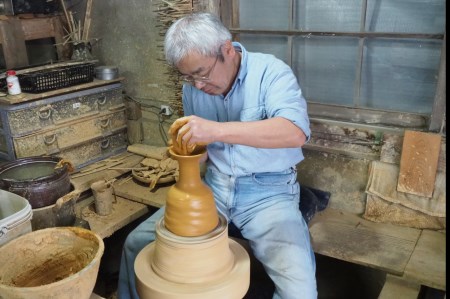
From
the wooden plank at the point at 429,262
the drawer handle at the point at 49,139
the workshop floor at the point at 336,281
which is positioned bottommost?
the workshop floor at the point at 336,281

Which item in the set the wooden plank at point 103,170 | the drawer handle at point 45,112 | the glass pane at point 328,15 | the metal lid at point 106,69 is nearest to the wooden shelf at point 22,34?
the metal lid at point 106,69

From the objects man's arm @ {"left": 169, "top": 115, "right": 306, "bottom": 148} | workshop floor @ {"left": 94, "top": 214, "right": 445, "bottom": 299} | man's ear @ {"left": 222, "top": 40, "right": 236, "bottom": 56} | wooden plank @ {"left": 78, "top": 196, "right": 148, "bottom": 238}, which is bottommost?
workshop floor @ {"left": 94, "top": 214, "right": 445, "bottom": 299}

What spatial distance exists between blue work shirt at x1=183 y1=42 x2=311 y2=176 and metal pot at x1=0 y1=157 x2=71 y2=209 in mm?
933

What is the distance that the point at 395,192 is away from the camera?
9.00ft

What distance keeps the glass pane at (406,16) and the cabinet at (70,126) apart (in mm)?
2174

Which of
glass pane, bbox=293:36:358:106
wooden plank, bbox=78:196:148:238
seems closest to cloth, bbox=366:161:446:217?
glass pane, bbox=293:36:358:106

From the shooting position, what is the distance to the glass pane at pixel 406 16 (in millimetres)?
2424

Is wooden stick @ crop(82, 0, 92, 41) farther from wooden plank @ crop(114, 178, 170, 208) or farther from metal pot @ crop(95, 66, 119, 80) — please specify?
wooden plank @ crop(114, 178, 170, 208)

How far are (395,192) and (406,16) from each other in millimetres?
1088

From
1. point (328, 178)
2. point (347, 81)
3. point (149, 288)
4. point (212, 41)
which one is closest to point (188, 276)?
point (149, 288)

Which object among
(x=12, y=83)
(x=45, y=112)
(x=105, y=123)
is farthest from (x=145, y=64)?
(x=12, y=83)

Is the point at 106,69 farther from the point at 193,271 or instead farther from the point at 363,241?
the point at 363,241

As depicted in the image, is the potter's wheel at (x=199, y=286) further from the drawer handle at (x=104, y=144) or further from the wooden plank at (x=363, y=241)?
the drawer handle at (x=104, y=144)

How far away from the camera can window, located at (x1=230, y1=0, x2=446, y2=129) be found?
2514 millimetres
